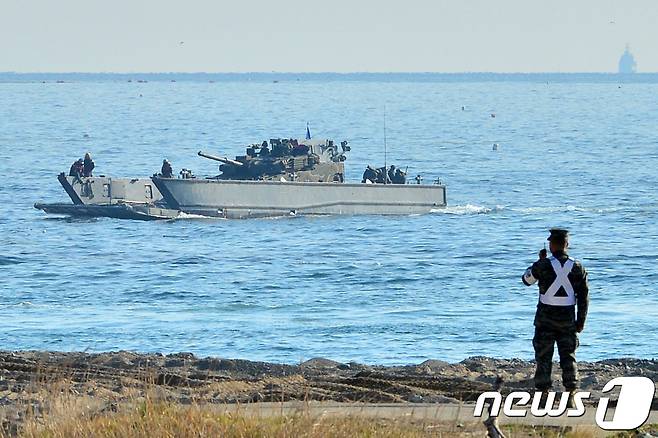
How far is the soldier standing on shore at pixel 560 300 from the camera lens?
48.3ft

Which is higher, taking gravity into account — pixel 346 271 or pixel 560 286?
pixel 560 286

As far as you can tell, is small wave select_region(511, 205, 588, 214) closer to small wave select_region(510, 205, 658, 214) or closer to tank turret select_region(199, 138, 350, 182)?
small wave select_region(510, 205, 658, 214)

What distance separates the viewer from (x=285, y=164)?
192ft

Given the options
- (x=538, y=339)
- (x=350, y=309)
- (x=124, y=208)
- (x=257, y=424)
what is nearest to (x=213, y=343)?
(x=350, y=309)

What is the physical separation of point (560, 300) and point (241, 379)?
17.0 feet

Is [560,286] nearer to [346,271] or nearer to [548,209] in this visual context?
[346,271]

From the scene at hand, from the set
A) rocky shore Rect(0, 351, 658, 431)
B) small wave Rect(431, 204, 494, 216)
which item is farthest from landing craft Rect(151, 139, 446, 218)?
rocky shore Rect(0, 351, 658, 431)

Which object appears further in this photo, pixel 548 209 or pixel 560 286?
pixel 548 209

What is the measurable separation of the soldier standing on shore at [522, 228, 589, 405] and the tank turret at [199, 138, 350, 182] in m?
43.3

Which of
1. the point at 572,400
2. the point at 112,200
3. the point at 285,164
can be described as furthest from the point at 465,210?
the point at 572,400

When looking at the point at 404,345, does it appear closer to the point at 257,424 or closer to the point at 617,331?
the point at 617,331

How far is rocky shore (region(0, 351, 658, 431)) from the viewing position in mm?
15594

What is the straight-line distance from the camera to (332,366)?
838 inches

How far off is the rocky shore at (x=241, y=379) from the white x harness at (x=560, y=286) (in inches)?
44.1
